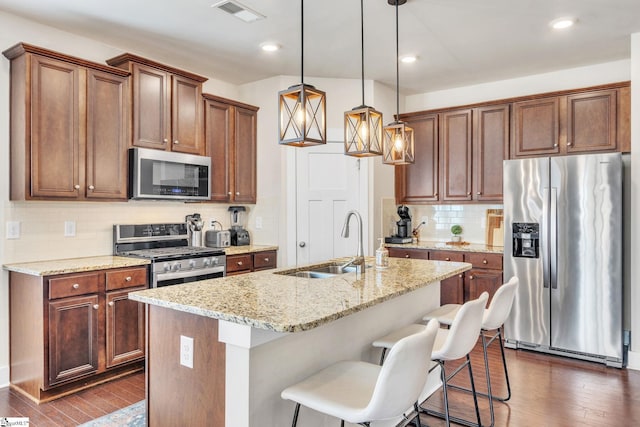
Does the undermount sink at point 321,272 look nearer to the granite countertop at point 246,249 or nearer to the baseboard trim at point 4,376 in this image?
the granite countertop at point 246,249

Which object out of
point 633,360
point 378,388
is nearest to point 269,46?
point 378,388

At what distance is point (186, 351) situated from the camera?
6.15 feet

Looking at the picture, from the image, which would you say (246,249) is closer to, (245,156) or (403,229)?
(245,156)

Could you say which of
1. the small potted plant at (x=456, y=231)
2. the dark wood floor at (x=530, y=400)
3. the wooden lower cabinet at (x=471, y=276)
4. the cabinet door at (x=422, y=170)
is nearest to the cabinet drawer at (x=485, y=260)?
the wooden lower cabinet at (x=471, y=276)

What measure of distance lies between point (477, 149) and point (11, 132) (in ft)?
13.7

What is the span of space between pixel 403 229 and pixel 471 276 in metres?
0.94

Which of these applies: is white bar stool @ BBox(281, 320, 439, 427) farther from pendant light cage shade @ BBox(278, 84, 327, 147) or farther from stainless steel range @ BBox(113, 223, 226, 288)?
stainless steel range @ BBox(113, 223, 226, 288)

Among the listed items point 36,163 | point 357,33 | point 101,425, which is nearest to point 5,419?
point 101,425

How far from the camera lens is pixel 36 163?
9.86 feet

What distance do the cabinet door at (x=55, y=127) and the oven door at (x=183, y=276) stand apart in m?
0.86

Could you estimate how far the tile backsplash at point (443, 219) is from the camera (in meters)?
4.98

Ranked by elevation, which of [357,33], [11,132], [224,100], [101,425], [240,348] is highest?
[357,33]

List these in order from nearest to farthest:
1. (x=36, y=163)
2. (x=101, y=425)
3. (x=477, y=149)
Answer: (x=101, y=425) → (x=36, y=163) → (x=477, y=149)

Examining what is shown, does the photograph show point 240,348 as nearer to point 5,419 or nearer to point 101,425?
point 101,425
